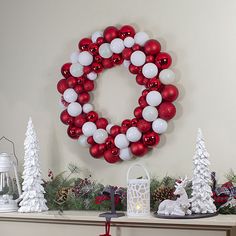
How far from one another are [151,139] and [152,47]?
491 millimetres

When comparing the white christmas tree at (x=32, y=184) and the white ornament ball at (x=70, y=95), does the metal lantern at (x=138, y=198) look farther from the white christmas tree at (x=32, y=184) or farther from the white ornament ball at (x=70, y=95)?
the white ornament ball at (x=70, y=95)

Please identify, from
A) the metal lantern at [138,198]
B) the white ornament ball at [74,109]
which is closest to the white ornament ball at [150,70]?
the white ornament ball at [74,109]

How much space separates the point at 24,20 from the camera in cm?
339

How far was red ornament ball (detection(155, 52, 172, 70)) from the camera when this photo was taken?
9.39ft

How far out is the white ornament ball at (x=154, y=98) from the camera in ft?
9.29

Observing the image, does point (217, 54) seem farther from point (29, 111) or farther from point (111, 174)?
point (29, 111)

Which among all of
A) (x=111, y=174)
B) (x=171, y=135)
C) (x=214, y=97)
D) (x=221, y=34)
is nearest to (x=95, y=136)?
(x=111, y=174)

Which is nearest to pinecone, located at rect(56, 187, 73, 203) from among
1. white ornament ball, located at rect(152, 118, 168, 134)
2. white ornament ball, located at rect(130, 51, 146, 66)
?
white ornament ball, located at rect(152, 118, 168, 134)

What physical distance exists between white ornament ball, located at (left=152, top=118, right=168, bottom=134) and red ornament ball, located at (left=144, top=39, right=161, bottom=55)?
368mm

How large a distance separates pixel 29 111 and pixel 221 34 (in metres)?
1.25

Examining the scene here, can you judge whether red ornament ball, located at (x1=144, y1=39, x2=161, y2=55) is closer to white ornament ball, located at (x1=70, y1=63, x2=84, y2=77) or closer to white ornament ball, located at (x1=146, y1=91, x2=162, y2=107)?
white ornament ball, located at (x1=146, y1=91, x2=162, y2=107)

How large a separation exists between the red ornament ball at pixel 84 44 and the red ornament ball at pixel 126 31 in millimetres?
209

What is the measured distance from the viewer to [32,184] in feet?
9.28

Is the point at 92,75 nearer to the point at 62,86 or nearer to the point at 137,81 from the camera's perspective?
the point at 62,86
